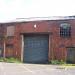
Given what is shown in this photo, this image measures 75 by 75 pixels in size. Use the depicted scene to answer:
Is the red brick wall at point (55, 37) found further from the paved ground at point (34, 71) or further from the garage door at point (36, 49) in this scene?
the paved ground at point (34, 71)

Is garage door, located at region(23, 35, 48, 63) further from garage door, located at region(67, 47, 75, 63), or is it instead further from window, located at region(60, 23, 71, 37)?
garage door, located at region(67, 47, 75, 63)

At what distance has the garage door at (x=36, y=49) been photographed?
147ft

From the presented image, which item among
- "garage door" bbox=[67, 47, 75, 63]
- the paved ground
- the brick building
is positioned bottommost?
the paved ground

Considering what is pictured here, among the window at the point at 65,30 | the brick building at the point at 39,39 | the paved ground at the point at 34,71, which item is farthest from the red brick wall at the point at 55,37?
the paved ground at the point at 34,71

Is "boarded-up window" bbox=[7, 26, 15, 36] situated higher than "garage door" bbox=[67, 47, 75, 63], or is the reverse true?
"boarded-up window" bbox=[7, 26, 15, 36]

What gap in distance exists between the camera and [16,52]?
1812 inches

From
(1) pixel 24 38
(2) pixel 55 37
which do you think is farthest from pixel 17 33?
(2) pixel 55 37

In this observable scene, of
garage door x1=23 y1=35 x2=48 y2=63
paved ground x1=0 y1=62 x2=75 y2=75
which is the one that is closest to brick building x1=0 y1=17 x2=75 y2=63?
garage door x1=23 y1=35 x2=48 y2=63

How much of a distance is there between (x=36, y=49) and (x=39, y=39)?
1444mm

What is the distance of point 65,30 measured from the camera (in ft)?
143

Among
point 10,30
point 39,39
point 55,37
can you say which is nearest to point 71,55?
point 55,37

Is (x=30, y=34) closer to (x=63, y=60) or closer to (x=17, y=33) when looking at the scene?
(x=17, y=33)

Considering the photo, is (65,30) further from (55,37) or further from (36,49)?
(36,49)

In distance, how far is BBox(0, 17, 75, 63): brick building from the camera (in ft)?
143
